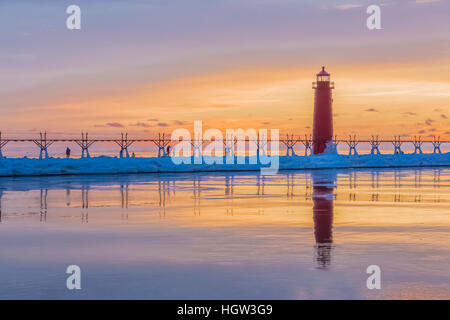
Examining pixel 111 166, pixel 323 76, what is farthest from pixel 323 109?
pixel 111 166

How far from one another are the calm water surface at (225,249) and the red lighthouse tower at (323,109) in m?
49.9

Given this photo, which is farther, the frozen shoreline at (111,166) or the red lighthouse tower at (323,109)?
the red lighthouse tower at (323,109)

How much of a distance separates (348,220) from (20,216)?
24.2ft

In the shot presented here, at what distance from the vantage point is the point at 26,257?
877 centimetres

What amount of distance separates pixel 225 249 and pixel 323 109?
5876 centimetres

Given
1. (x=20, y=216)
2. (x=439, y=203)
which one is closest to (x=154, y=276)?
(x=20, y=216)

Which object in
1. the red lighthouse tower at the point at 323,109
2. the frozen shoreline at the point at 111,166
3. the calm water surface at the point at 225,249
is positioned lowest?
the calm water surface at the point at 225,249

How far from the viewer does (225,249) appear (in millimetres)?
9367

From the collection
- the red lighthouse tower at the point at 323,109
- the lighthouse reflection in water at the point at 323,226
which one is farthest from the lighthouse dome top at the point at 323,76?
the lighthouse reflection in water at the point at 323,226

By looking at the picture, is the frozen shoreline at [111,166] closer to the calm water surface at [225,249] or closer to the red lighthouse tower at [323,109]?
the red lighthouse tower at [323,109]

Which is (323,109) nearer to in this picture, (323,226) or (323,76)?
(323,76)

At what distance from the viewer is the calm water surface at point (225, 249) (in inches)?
268

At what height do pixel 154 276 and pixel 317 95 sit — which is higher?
pixel 317 95
